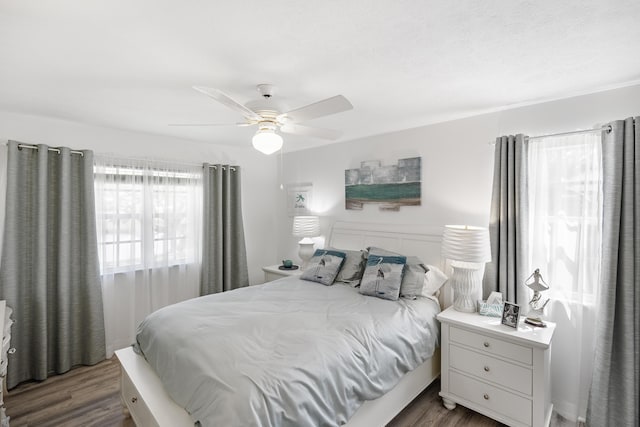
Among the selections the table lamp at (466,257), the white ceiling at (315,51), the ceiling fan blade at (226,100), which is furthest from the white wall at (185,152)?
the table lamp at (466,257)

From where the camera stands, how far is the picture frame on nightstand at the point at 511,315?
85.6 inches

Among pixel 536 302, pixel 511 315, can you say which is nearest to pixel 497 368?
pixel 511 315

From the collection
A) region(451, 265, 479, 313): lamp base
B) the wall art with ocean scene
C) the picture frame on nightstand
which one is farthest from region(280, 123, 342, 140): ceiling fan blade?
the picture frame on nightstand

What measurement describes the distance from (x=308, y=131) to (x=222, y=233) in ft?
7.37

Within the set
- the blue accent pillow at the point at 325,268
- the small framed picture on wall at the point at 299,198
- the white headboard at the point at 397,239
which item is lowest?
the blue accent pillow at the point at 325,268

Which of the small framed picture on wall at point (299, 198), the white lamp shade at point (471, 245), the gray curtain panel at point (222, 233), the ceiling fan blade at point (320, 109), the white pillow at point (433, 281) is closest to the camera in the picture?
the ceiling fan blade at point (320, 109)

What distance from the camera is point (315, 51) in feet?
5.38

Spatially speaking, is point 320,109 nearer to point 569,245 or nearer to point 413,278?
point 413,278

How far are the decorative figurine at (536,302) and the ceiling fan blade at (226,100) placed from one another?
90.5 inches

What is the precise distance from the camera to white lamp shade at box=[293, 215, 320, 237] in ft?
12.8

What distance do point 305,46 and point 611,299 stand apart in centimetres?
247

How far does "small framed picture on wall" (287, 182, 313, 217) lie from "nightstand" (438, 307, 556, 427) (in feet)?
7.74

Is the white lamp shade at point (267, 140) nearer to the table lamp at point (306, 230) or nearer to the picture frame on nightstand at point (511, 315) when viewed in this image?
the table lamp at point (306, 230)

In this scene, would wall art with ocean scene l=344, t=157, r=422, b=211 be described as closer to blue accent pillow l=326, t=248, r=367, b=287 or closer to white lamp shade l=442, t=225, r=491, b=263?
blue accent pillow l=326, t=248, r=367, b=287
